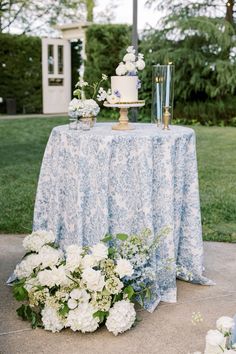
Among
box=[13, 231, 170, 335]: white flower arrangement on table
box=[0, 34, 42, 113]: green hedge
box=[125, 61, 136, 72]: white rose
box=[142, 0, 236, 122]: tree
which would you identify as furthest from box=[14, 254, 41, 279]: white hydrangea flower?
box=[0, 34, 42, 113]: green hedge

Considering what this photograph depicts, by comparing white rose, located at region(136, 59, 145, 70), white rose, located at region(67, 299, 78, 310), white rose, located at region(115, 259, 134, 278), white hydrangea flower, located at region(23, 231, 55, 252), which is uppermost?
white rose, located at region(136, 59, 145, 70)

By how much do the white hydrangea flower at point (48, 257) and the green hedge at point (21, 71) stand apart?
1162 centimetres

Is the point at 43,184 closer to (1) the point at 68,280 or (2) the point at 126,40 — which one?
(1) the point at 68,280

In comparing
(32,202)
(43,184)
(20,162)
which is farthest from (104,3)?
(43,184)

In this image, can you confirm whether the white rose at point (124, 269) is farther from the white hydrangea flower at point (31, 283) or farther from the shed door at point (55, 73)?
the shed door at point (55, 73)

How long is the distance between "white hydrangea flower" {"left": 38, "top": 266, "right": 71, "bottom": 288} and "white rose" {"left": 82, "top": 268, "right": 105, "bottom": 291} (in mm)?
113

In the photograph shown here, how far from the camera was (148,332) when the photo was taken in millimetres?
2561

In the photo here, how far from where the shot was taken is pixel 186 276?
10.1ft

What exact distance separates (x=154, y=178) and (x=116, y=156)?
243 mm

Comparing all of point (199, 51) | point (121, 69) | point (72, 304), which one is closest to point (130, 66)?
point (121, 69)

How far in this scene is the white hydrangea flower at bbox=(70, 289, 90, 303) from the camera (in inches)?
101

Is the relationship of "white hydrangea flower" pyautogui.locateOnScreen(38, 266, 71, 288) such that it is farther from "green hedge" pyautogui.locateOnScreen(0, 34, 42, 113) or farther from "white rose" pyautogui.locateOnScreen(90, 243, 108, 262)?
"green hedge" pyautogui.locateOnScreen(0, 34, 42, 113)

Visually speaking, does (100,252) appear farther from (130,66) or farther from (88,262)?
(130,66)

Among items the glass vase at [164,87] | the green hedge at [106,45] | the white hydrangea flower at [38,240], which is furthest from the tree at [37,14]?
the white hydrangea flower at [38,240]
